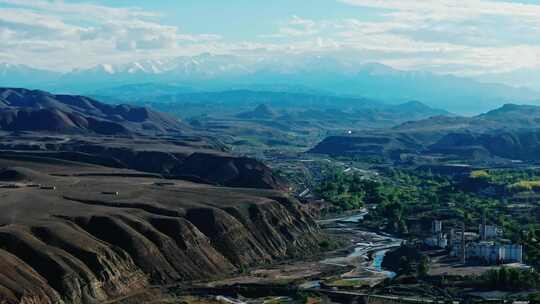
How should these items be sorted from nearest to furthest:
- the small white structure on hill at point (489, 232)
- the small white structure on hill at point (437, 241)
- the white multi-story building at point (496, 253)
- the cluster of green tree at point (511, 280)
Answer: the cluster of green tree at point (511, 280), the white multi-story building at point (496, 253), the small white structure on hill at point (437, 241), the small white structure on hill at point (489, 232)

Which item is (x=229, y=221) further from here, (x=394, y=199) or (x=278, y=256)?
(x=394, y=199)

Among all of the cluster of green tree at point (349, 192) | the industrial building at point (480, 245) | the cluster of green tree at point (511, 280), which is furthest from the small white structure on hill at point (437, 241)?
the cluster of green tree at point (349, 192)

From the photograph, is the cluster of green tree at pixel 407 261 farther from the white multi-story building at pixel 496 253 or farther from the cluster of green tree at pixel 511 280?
the cluster of green tree at pixel 511 280

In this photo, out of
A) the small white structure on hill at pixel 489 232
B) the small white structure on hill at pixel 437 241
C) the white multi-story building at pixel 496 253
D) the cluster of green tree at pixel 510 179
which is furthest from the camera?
the cluster of green tree at pixel 510 179

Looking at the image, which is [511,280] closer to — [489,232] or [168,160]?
[489,232]

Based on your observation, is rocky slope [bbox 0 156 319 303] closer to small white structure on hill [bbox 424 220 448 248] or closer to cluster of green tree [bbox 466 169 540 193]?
small white structure on hill [bbox 424 220 448 248]

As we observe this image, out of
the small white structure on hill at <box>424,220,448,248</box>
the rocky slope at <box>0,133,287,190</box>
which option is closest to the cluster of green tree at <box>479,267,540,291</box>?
the small white structure on hill at <box>424,220,448,248</box>

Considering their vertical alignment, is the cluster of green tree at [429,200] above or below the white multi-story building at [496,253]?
below
